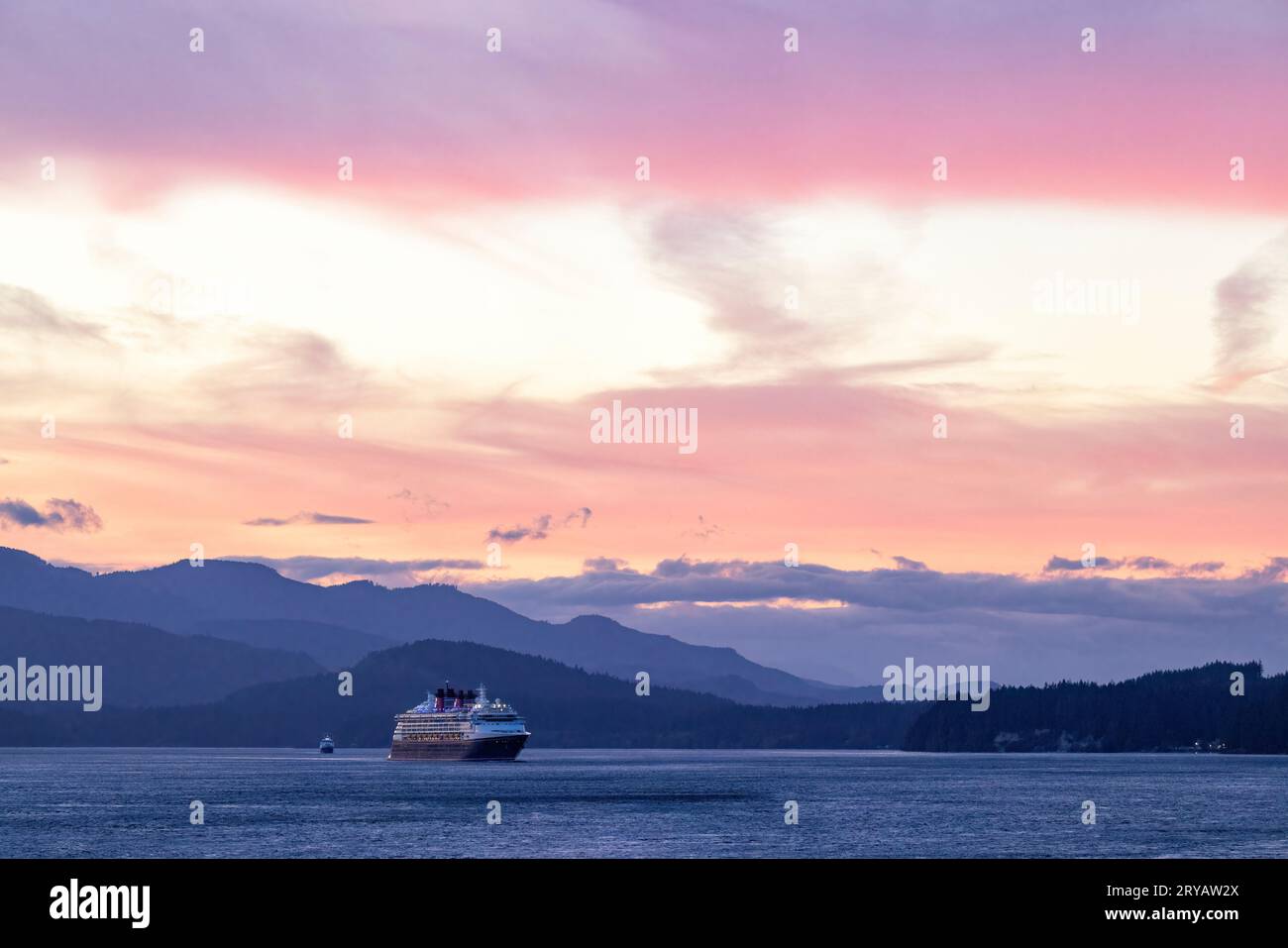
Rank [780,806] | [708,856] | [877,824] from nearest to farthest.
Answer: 1. [708,856]
2. [877,824]
3. [780,806]

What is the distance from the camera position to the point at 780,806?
503ft

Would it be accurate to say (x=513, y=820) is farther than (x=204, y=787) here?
No

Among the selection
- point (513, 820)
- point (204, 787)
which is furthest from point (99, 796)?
point (513, 820)

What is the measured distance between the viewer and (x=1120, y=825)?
413ft
